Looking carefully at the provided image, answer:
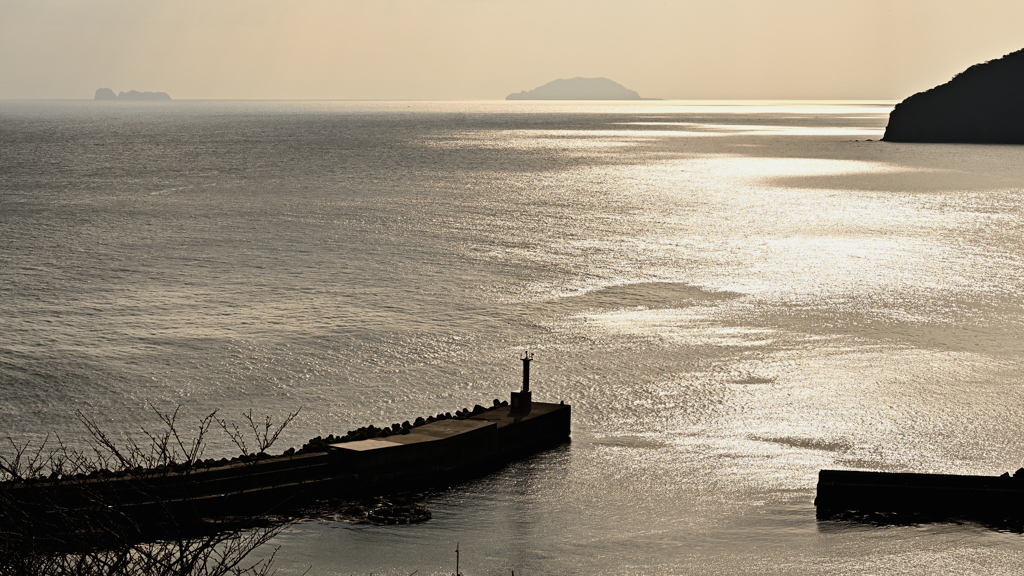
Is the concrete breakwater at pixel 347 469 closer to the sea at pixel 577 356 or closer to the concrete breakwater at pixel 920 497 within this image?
the sea at pixel 577 356

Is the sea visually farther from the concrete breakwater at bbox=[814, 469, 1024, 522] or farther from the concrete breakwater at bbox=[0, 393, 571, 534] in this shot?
the concrete breakwater at bbox=[0, 393, 571, 534]

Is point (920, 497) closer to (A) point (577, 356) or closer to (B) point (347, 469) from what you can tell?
(B) point (347, 469)

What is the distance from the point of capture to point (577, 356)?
51625 millimetres

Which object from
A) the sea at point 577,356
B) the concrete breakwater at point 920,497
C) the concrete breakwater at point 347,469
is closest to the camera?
the concrete breakwater at point 347,469

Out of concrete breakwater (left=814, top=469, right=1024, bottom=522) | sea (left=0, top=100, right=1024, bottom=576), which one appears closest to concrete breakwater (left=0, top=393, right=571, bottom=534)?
sea (left=0, top=100, right=1024, bottom=576)

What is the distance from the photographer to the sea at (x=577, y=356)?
31.3 metres

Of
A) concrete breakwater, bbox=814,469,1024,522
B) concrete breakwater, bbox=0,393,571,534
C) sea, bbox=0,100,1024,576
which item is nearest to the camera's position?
concrete breakwater, bbox=0,393,571,534

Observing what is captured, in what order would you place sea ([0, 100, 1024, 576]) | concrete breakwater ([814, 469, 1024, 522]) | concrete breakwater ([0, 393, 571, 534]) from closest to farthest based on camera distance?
1. concrete breakwater ([0, 393, 571, 534])
2. sea ([0, 100, 1024, 576])
3. concrete breakwater ([814, 469, 1024, 522])

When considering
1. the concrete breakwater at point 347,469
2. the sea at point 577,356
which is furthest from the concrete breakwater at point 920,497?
the concrete breakwater at point 347,469

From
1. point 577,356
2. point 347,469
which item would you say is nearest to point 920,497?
point 347,469

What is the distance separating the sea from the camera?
1231 inches

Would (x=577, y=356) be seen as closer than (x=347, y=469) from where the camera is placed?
No

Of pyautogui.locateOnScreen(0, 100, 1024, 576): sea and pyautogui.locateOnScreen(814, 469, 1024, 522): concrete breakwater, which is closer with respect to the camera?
pyautogui.locateOnScreen(0, 100, 1024, 576): sea

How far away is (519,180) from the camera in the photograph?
511 ft
